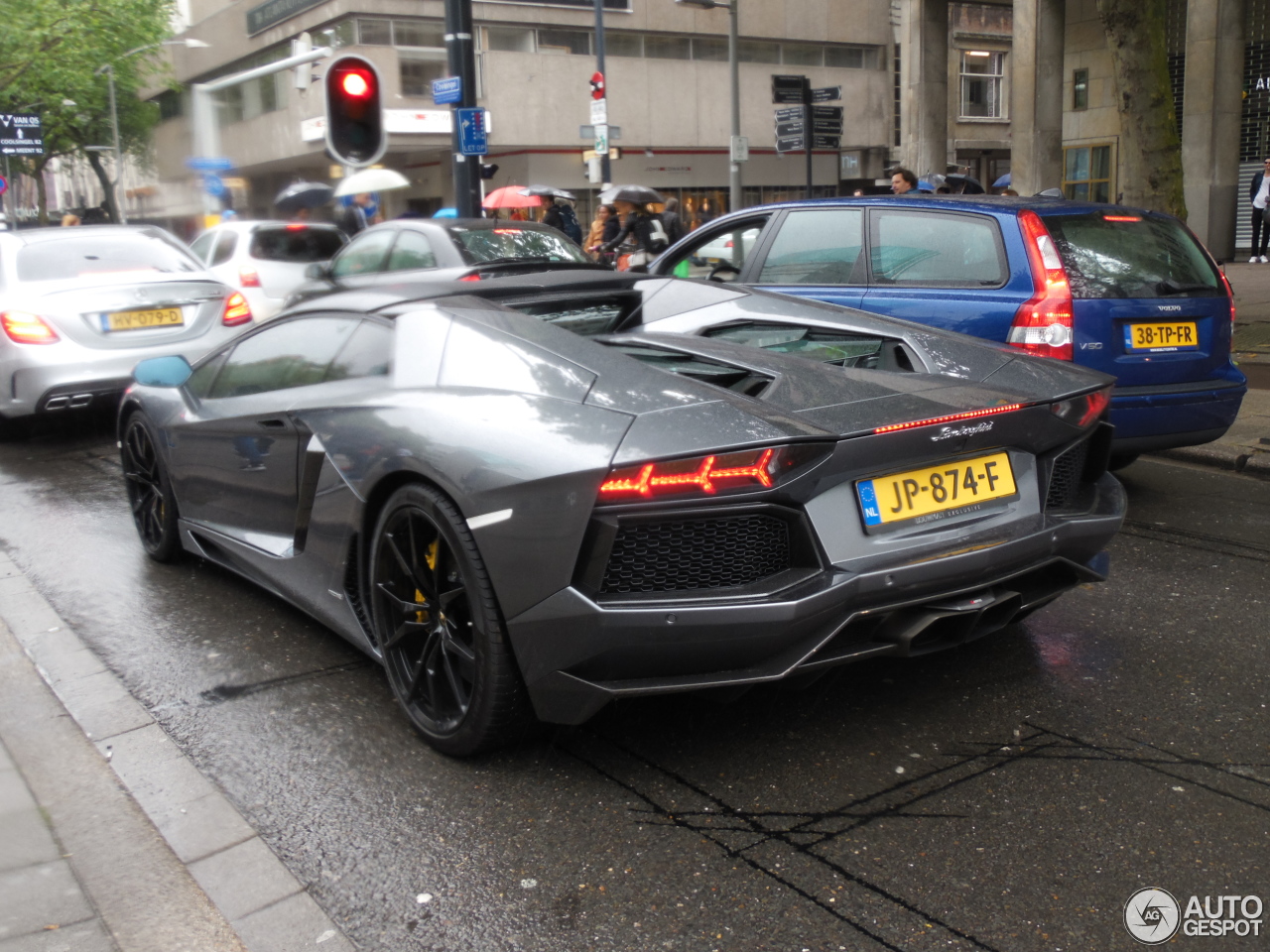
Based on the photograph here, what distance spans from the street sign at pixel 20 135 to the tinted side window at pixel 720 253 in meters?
39.1

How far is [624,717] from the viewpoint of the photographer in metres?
3.60

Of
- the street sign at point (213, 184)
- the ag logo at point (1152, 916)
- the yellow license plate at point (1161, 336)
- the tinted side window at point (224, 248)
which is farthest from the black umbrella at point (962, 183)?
the street sign at point (213, 184)

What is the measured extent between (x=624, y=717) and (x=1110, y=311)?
11.4 ft

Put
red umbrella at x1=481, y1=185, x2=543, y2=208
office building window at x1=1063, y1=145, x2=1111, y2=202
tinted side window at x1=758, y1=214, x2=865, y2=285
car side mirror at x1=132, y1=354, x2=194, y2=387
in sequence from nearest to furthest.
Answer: car side mirror at x1=132, y1=354, x2=194, y2=387 → tinted side window at x1=758, y1=214, x2=865, y2=285 → red umbrella at x1=481, y1=185, x2=543, y2=208 → office building window at x1=1063, y1=145, x2=1111, y2=202

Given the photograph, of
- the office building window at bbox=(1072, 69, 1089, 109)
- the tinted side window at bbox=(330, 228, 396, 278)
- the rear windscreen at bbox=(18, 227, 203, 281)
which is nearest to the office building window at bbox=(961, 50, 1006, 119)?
the office building window at bbox=(1072, 69, 1089, 109)

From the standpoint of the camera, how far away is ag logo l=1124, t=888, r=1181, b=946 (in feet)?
8.08

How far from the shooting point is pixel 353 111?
10188 mm

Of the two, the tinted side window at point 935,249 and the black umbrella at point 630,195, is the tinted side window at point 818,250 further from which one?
the black umbrella at point 630,195

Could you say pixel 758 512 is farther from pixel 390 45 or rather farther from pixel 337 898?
pixel 390 45

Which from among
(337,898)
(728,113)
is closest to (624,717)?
(337,898)

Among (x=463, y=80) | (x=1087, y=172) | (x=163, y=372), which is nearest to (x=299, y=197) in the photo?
(x=463, y=80)

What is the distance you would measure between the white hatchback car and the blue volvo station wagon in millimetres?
8451

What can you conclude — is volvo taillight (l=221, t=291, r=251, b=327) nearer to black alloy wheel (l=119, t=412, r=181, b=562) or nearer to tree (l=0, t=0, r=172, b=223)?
black alloy wheel (l=119, t=412, r=181, b=562)

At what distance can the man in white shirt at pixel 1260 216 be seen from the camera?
763 inches
